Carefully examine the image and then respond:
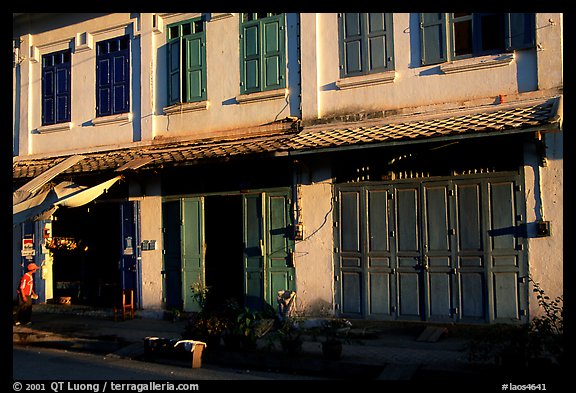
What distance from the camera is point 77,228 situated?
15.6 m

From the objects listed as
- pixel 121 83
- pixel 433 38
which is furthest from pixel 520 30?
pixel 121 83

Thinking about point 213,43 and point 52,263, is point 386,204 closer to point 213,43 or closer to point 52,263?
point 213,43

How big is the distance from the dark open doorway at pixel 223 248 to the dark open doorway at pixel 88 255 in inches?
107

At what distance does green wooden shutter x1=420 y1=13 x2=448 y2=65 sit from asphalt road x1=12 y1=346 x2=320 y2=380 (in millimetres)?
5969

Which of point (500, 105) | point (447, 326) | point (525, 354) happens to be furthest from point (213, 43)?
point (525, 354)

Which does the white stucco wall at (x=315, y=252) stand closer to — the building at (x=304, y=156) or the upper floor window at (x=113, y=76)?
the building at (x=304, y=156)

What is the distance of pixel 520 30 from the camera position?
390 inches

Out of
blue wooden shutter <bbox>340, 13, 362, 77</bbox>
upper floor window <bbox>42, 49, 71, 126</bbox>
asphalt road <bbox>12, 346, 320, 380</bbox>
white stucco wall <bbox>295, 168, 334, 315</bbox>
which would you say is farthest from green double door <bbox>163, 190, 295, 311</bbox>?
upper floor window <bbox>42, 49, 71, 126</bbox>

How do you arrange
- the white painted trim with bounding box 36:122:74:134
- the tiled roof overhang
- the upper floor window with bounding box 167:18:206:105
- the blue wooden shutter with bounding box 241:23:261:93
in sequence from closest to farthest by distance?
the tiled roof overhang → the blue wooden shutter with bounding box 241:23:261:93 → the upper floor window with bounding box 167:18:206:105 → the white painted trim with bounding box 36:122:74:134

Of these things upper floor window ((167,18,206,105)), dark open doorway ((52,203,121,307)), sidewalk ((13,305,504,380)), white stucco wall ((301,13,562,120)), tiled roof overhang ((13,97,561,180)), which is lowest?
sidewalk ((13,305,504,380))

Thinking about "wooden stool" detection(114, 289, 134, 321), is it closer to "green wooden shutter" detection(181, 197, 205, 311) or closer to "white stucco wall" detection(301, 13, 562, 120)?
"green wooden shutter" detection(181, 197, 205, 311)

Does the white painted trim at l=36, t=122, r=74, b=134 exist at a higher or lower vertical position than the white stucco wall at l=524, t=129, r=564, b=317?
higher

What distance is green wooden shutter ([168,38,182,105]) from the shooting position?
1327 centimetres
